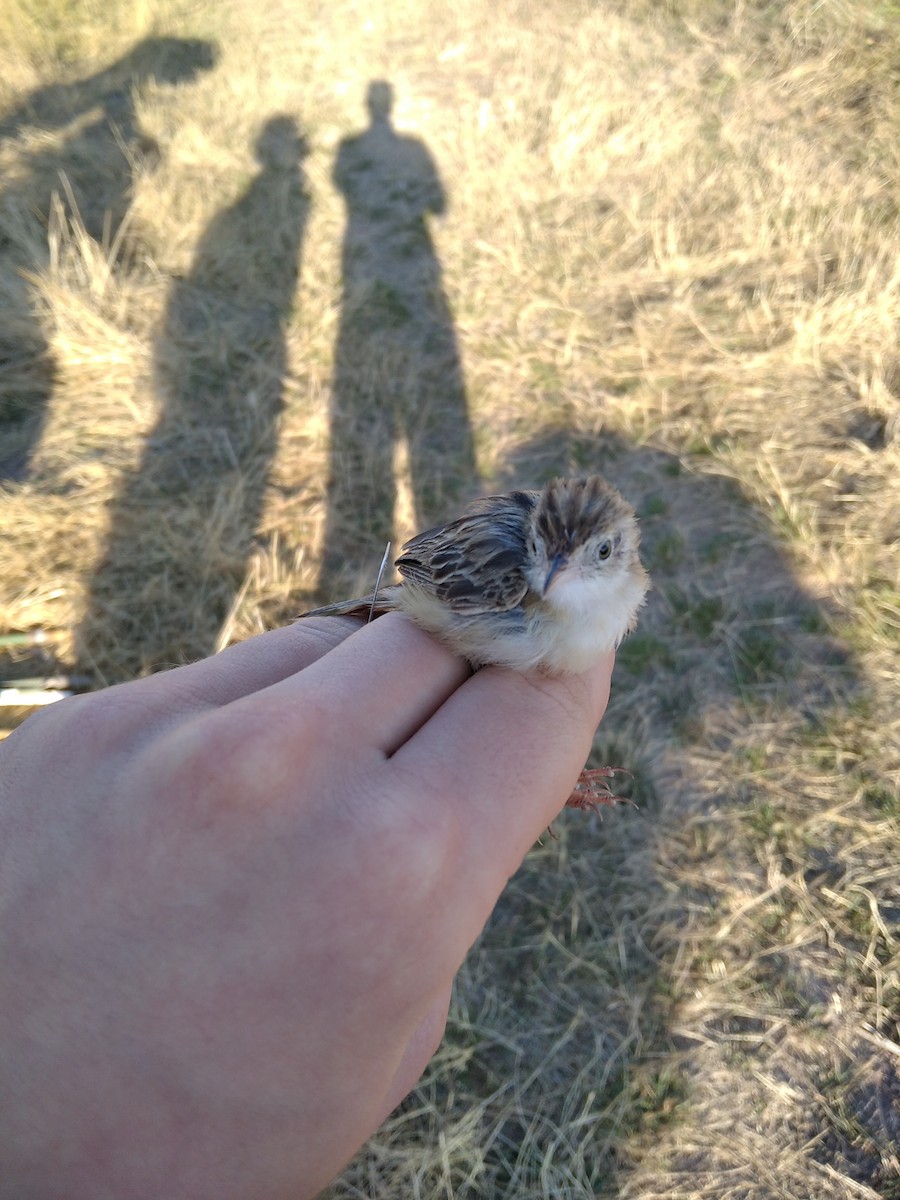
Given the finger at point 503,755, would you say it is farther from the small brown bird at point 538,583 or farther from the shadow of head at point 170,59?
the shadow of head at point 170,59

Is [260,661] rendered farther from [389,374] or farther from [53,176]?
[53,176]

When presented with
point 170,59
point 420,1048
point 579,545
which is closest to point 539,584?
point 579,545

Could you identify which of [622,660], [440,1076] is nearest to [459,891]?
[440,1076]

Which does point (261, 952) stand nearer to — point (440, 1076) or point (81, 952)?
point (81, 952)

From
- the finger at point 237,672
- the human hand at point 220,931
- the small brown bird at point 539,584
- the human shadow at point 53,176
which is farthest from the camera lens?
the human shadow at point 53,176

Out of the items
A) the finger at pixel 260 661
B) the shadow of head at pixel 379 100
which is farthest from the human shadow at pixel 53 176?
the finger at pixel 260 661

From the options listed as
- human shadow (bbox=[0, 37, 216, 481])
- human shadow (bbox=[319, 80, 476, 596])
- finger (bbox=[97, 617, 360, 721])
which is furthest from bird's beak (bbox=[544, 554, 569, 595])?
human shadow (bbox=[0, 37, 216, 481])

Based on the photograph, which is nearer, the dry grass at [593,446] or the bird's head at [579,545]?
the bird's head at [579,545]
